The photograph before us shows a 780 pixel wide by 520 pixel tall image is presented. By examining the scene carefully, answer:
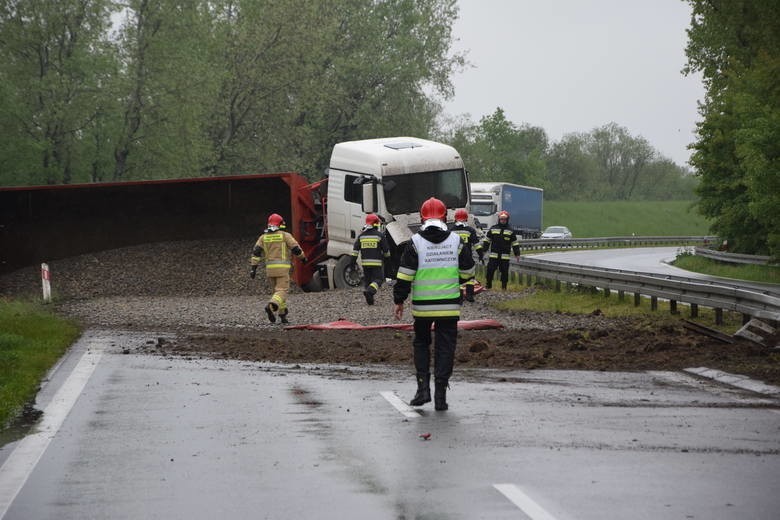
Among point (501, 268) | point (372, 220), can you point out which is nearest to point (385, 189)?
point (501, 268)

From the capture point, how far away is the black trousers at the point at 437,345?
36.0 ft

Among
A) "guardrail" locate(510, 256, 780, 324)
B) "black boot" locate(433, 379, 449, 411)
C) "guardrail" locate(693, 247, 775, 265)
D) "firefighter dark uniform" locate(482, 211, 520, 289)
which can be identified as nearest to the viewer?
"black boot" locate(433, 379, 449, 411)

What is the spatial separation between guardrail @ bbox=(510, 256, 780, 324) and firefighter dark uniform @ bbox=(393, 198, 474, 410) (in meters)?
5.88

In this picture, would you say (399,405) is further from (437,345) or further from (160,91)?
(160,91)

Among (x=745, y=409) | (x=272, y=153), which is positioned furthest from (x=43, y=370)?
(x=272, y=153)

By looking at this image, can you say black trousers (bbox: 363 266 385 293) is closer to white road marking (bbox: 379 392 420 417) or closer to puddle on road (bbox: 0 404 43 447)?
A: white road marking (bbox: 379 392 420 417)

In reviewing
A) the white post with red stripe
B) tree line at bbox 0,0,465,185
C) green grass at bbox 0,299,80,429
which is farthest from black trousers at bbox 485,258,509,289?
tree line at bbox 0,0,465,185

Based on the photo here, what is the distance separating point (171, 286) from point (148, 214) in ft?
6.21

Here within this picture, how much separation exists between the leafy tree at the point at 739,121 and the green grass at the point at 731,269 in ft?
2.91

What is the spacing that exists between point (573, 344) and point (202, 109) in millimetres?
40550

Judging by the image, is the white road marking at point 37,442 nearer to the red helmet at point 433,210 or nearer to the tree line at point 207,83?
the red helmet at point 433,210

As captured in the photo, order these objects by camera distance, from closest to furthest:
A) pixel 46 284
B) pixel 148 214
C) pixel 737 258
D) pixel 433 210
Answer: pixel 433 210 → pixel 46 284 → pixel 148 214 → pixel 737 258

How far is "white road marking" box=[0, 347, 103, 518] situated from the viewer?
7.40 m

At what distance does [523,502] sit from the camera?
6.72 meters
